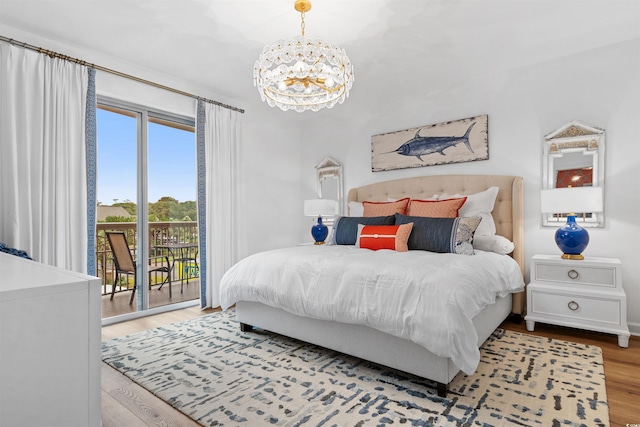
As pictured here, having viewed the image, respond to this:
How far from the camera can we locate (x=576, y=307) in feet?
9.02

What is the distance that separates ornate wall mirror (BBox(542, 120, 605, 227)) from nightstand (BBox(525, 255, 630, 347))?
1.42 feet

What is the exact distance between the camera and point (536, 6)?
8.13ft

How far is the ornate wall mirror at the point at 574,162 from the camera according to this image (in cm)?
308

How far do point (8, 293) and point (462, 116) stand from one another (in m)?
4.03

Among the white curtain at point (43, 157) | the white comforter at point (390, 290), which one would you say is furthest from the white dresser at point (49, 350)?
the white curtain at point (43, 157)

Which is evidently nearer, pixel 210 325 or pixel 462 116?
pixel 210 325

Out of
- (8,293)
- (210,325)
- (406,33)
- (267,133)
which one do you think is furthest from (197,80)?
(8,293)

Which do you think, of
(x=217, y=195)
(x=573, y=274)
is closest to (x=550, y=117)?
(x=573, y=274)

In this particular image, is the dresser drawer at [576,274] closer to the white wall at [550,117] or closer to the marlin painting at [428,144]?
the white wall at [550,117]

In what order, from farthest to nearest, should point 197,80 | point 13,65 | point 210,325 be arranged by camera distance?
point 197,80 → point 210,325 → point 13,65

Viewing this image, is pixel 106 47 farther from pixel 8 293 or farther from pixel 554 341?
pixel 554 341

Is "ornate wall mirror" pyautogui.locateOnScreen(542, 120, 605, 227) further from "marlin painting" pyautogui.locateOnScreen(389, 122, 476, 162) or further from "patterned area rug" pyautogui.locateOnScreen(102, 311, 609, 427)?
"patterned area rug" pyautogui.locateOnScreen(102, 311, 609, 427)

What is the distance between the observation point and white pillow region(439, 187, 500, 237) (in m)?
3.30

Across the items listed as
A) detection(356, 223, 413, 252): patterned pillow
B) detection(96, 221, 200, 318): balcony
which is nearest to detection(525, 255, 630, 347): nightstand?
detection(356, 223, 413, 252): patterned pillow
